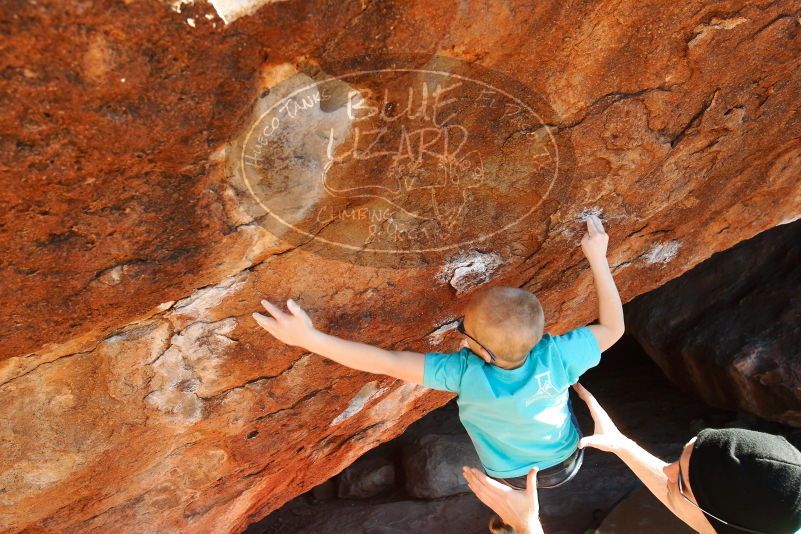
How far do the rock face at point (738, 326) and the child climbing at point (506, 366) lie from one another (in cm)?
206

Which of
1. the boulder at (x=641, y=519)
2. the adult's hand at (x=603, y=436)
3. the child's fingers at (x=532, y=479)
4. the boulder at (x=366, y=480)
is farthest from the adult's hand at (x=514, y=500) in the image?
the boulder at (x=366, y=480)

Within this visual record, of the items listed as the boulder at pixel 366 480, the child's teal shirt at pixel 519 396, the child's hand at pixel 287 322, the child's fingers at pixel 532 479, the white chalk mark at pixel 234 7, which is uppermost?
the white chalk mark at pixel 234 7

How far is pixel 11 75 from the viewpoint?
1235mm

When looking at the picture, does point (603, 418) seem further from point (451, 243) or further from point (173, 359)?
point (173, 359)

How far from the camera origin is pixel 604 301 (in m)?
2.06

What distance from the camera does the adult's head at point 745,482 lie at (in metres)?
1.56

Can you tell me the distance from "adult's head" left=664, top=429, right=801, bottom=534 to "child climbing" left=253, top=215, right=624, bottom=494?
1.26ft

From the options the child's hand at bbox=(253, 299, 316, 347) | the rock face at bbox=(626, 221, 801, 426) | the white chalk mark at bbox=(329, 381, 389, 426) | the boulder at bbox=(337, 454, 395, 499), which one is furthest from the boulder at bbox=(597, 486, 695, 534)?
the child's hand at bbox=(253, 299, 316, 347)

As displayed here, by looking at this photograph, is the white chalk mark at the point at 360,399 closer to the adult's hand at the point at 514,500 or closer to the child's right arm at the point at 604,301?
the adult's hand at the point at 514,500

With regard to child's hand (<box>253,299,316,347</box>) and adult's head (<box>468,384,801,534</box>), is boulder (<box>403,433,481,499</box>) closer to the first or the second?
adult's head (<box>468,384,801,534</box>)

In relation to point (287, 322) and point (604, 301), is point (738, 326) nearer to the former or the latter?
point (604, 301)

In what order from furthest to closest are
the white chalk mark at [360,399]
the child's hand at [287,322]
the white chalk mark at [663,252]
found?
the white chalk mark at [663,252], the white chalk mark at [360,399], the child's hand at [287,322]

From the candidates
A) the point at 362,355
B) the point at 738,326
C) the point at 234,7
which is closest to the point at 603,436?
the point at 362,355

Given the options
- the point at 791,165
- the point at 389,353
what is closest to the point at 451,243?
the point at 389,353
